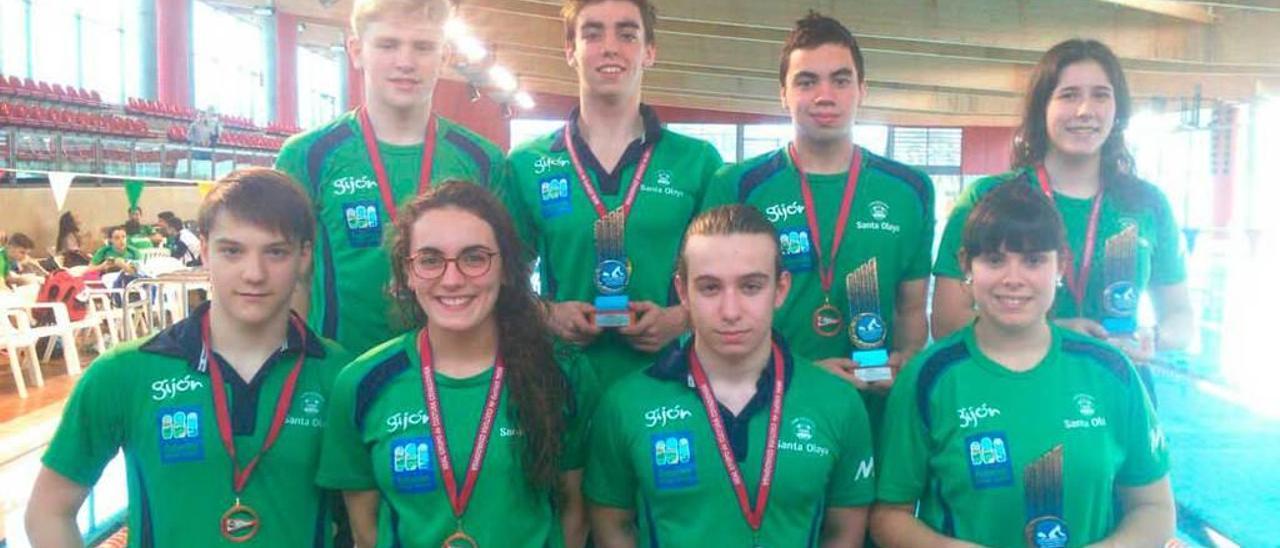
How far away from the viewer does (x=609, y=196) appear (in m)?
2.61

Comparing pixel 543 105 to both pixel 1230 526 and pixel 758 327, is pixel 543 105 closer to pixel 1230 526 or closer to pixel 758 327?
pixel 1230 526

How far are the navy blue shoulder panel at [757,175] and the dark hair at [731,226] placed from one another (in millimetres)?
409

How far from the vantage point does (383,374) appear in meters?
2.10

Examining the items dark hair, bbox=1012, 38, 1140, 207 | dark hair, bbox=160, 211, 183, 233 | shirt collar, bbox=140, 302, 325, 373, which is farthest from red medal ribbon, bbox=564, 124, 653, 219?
dark hair, bbox=160, 211, 183, 233

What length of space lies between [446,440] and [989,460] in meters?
1.16

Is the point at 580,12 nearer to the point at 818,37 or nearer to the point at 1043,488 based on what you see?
the point at 818,37

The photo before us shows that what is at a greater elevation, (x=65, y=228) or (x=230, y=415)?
(x=65, y=228)

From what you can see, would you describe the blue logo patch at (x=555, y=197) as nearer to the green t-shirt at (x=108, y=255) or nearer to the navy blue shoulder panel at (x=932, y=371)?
the navy blue shoulder panel at (x=932, y=371)

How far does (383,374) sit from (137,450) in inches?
21.0

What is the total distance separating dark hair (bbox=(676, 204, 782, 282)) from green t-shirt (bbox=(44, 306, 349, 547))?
926 mm

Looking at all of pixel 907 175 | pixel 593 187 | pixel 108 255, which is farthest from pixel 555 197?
pixel 108 255

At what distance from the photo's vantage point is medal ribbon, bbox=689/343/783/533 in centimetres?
209

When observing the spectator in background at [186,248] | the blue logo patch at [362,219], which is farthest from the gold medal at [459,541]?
the spectator in background at [186,248]

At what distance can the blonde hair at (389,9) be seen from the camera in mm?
2502
